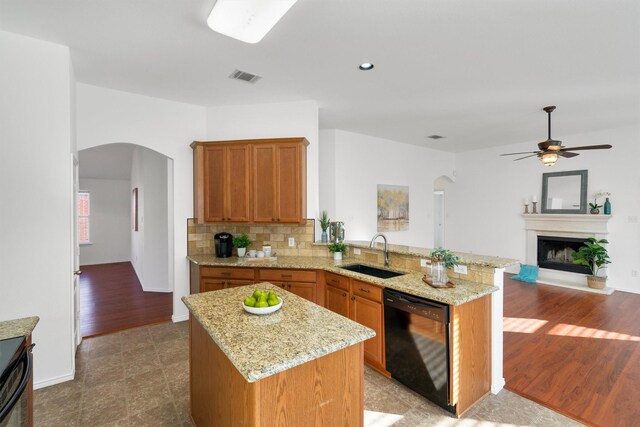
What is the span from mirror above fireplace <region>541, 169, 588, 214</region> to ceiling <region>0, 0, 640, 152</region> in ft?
5.35

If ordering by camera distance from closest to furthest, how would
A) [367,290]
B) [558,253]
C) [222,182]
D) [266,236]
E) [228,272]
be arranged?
1. [367,290]
2. [228,272]
3. [222,182]
4. [266,236]
5. [558,253]

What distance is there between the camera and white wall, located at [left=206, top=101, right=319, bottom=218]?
13.2 ft

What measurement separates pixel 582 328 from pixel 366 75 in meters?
4.06

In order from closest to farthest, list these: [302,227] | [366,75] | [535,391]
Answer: [535,391]
[366,75]
[302,227]

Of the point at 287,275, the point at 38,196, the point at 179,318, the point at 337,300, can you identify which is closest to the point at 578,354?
the point at 337,300

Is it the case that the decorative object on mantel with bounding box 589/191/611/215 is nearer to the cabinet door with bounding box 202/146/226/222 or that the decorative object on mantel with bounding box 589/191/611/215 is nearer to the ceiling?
the ceiling

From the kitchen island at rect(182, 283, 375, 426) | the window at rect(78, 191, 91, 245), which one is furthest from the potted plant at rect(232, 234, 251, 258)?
the window at rect(78, 191, 91, 245)

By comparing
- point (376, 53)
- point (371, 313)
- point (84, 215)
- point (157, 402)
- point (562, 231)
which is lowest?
point (157, 402)

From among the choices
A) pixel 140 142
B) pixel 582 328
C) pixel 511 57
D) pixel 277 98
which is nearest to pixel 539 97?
pixel 511 57

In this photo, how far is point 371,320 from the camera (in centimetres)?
278

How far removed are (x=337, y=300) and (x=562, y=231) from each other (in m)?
5.41

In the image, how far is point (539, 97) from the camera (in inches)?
152

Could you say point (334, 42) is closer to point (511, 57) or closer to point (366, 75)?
point (366, 75)

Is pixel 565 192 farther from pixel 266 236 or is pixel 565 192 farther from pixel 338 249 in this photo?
pixel 266 236
